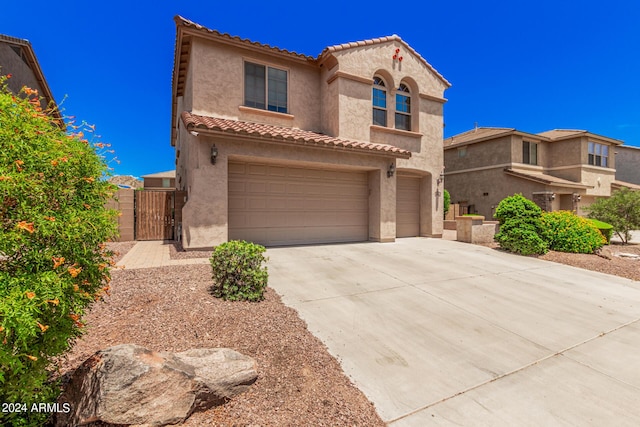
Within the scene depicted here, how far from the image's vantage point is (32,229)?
170cm

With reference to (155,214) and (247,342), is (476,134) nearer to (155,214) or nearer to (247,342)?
(155,214)

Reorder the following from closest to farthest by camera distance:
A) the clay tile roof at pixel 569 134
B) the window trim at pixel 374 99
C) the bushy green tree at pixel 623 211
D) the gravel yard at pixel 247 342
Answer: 1. the gravel yard at pixel 247 342
2. the window trim at pixel 374 99
3. the bushy green tree at pixel 623 211
4. the clay tile roof at pixel 569 134

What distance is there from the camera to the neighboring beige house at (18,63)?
12.4 meters

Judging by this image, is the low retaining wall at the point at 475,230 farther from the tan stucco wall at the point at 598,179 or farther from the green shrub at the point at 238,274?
the tan stucco wall at the point at 598,179

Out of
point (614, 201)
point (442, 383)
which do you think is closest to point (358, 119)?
point (442, 383)

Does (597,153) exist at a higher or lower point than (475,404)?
higher

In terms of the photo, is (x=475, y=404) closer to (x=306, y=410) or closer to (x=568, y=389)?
(x=568, y=389)

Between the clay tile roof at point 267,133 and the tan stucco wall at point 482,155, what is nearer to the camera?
the clay tile roof at point 267,133

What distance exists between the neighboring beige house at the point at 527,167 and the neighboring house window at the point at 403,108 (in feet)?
37.5

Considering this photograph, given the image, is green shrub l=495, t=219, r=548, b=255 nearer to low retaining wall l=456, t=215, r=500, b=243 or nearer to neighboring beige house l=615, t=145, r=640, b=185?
low retaining wall l=456, t=215, r=500, b=243

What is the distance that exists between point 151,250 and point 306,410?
8.12 m

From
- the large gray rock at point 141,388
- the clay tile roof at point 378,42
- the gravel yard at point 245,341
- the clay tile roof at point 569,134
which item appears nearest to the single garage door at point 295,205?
the gravel yard at point 245,341

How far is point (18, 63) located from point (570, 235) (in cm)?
2460

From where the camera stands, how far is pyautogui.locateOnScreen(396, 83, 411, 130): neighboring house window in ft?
41.2
